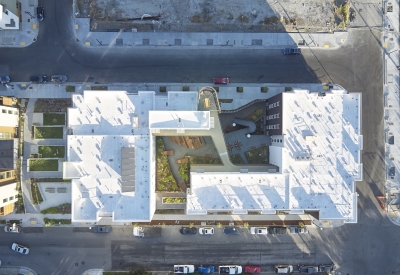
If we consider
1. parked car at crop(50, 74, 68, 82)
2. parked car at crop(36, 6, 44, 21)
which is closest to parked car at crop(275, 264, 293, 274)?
parked car at crop(50, 74, 68, 82)

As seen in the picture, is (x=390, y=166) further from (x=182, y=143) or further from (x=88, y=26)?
(x=88, y=26)

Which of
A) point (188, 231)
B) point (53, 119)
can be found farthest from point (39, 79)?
point (188, 231)

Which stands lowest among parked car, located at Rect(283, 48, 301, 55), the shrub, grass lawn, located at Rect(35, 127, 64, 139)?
grass lawn, located at Rect(35, 127, 64, 139)

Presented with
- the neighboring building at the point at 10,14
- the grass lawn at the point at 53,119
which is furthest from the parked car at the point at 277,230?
the neighboring building at the point at 10,14

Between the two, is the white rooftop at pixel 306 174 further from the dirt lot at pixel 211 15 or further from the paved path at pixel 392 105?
the dirt lot at pixel 211 15

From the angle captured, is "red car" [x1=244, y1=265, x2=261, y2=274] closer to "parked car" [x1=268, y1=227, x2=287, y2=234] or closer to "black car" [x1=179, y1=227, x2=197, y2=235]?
"parked car" [x1=268, y1=227, x2=287, y2=234]

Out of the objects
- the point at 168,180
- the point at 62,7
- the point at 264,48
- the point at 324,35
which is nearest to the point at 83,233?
the point at 168,180
